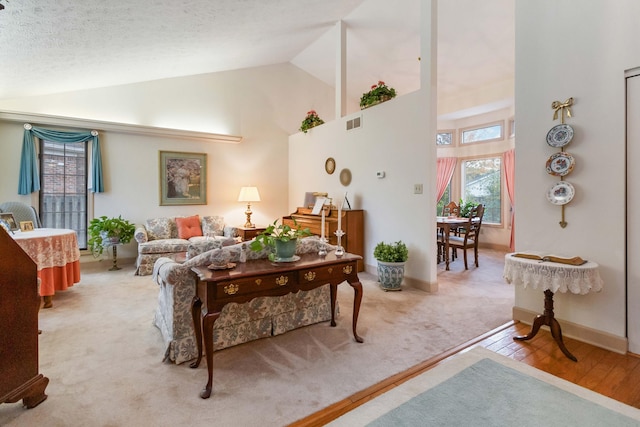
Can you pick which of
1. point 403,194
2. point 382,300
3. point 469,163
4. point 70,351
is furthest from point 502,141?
point 70,351

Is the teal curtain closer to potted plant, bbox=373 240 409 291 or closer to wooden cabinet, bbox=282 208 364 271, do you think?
wooden cabinet, bbox=282 208 364 271

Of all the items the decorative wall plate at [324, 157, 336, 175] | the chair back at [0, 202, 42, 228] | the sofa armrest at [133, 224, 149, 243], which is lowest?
the sofa armrest at [133, 224, 149, 243]

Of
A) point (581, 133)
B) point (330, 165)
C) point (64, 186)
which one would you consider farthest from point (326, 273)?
point (64, 186)

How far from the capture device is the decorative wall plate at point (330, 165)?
5.59 meters

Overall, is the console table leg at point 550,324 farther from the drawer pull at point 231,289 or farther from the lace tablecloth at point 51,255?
the lace tablecloth at point 51,255

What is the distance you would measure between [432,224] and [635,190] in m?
1.91

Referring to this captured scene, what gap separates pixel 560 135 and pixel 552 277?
122 centimetres

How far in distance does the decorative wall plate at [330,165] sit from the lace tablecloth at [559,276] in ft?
11.6

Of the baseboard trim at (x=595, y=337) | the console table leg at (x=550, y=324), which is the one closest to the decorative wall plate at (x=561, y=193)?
the console table leg at (x=550, y=324)

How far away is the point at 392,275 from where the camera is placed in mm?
4043

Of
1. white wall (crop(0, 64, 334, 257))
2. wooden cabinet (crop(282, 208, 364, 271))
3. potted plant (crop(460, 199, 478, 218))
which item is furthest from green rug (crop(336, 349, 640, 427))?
white wall (crop(0, 64, 334, 257))

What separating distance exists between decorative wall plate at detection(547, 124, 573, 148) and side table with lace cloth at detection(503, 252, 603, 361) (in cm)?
97

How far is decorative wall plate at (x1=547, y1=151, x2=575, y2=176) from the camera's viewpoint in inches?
104

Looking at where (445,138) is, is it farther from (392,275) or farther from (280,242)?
(280,242)
